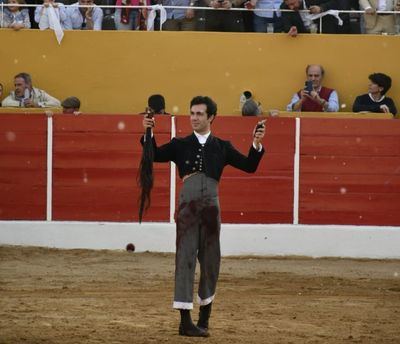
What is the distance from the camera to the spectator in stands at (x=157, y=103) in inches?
504

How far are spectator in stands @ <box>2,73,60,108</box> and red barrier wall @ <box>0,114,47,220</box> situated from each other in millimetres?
346

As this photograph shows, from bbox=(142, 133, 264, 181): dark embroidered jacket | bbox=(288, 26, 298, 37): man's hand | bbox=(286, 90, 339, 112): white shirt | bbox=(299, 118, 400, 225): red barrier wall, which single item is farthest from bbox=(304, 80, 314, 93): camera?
bbox=(142, 133, 264, 181): dark embroidered jacket

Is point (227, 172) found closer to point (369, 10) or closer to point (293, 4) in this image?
point (293, 4)

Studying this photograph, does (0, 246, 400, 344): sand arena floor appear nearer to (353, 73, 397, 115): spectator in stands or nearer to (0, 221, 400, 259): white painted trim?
(0, 221, 400, 259): white painted trim

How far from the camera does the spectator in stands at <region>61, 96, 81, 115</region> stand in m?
13.2

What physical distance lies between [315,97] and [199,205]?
229 inches

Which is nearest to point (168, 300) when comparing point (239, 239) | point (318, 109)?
point (239, 239)

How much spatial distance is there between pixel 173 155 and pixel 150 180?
0.86ft

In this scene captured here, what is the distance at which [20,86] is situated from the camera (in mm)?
13266

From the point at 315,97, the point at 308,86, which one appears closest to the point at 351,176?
the point at 315,97

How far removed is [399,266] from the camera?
1248cm

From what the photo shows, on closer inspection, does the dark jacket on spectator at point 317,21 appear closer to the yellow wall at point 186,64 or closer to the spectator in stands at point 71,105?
the yellow wall at point 186,64

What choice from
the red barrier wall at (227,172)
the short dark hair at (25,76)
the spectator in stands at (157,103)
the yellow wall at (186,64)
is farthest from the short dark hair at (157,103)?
the short dark hair at (25,76)

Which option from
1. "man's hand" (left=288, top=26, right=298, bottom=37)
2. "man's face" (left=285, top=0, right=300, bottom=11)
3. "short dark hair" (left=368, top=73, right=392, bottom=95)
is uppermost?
"man's face" (left=285, top=0, right=300, bottom=11)
